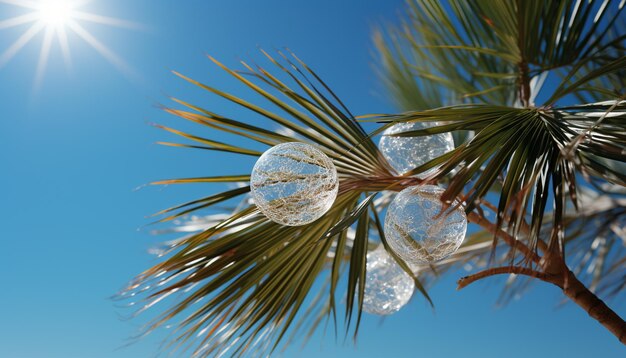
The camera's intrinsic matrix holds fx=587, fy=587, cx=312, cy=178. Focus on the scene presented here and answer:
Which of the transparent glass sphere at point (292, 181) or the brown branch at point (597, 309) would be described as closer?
the transparent glass sphere at point (292, 181)

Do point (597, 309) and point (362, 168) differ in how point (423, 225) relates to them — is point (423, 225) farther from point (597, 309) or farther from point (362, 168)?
point (597, 309)

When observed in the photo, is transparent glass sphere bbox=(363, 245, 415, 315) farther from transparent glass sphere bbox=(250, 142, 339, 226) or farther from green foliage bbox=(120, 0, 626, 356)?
transparent glass sphere bbox=(250, 142, 339, 226)

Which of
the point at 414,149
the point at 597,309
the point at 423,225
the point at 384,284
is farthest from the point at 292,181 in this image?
the point at 597,309

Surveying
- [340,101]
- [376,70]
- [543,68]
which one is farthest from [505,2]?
[376,70]

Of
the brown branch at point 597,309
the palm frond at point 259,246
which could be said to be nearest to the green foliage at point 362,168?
the palm frond at point 259,246

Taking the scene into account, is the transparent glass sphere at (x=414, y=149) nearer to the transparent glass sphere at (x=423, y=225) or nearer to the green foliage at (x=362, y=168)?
the green foliage at (x=362, y=168)

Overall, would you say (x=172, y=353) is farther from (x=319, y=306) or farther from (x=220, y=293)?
(x=319, y=306)
